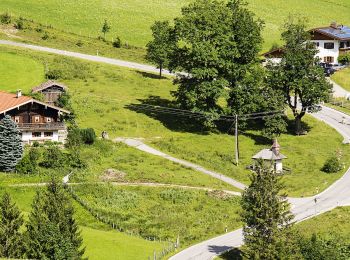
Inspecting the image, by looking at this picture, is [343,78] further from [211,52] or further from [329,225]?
[329,225]

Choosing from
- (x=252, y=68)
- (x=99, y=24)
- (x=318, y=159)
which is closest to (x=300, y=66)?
(x=252, y=68)

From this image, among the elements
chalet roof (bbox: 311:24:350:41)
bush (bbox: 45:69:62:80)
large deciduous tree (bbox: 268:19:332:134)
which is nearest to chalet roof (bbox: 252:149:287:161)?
large deciduous tree (bbox: 268:19:332:134)

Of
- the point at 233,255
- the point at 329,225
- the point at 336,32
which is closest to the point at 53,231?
the point at 233,255

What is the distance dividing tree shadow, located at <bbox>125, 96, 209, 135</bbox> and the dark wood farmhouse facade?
38.1 ft

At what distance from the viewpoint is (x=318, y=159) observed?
350 ft

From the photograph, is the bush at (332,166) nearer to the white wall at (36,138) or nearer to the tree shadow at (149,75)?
the white wall at (36,138)

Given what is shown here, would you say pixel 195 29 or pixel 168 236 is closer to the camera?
pixel 168 236

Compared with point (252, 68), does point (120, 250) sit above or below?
below

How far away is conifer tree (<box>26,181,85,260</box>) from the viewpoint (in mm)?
63406

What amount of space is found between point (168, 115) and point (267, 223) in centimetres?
5246

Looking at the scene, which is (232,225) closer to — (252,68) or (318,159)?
(318,159)

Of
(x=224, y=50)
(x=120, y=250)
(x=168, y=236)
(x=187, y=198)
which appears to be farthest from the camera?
(x=224, y=50)

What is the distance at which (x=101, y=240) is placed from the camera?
78.2m

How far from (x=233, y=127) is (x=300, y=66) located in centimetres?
1364
